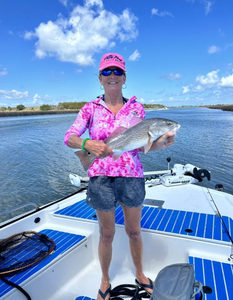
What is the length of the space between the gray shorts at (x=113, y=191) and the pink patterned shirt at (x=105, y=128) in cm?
7

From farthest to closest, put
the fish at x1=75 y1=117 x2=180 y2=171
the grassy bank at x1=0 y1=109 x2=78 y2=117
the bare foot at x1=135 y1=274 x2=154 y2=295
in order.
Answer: the grassy bank at x1=0 y1=109 x2=78 y2=117 → the bare foot at x1=135 y1=274 x2=154 y2=295 → the fish at x1=75 y1=117 x2=180 y2=171

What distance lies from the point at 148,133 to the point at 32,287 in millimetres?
A: 2241

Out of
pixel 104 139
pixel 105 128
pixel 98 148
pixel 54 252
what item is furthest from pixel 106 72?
pixel 54 252

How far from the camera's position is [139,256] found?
9.18 feet

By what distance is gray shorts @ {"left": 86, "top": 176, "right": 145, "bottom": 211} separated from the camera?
8.03 ft

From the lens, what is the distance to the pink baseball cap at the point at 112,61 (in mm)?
2377

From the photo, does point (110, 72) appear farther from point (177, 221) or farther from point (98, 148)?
point (177, 221)

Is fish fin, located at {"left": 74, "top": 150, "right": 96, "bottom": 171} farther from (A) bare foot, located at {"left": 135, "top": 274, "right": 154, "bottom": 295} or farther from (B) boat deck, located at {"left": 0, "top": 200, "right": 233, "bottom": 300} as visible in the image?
(A) bare foot, located at {"left": 135, "top": 274, "right": 154, "bottom": 295}

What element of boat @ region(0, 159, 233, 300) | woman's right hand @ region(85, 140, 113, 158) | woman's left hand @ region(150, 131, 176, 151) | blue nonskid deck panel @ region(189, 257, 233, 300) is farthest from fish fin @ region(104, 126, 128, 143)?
blue nonskid deck panel @ region(189, 257, 233, 300)

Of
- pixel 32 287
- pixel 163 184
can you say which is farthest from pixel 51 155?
Answer: pixel 32 287

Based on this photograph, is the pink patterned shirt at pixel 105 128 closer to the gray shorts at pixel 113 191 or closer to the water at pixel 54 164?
the gray shorts at pixel 113 191

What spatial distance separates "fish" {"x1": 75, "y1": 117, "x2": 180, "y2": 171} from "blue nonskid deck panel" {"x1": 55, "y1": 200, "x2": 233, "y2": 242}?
5.40 ft

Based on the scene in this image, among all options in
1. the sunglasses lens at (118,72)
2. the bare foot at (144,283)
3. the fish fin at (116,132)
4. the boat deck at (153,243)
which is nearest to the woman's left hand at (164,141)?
the fish fin at (116,132)

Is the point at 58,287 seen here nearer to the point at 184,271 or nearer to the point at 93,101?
the point at 184,271
